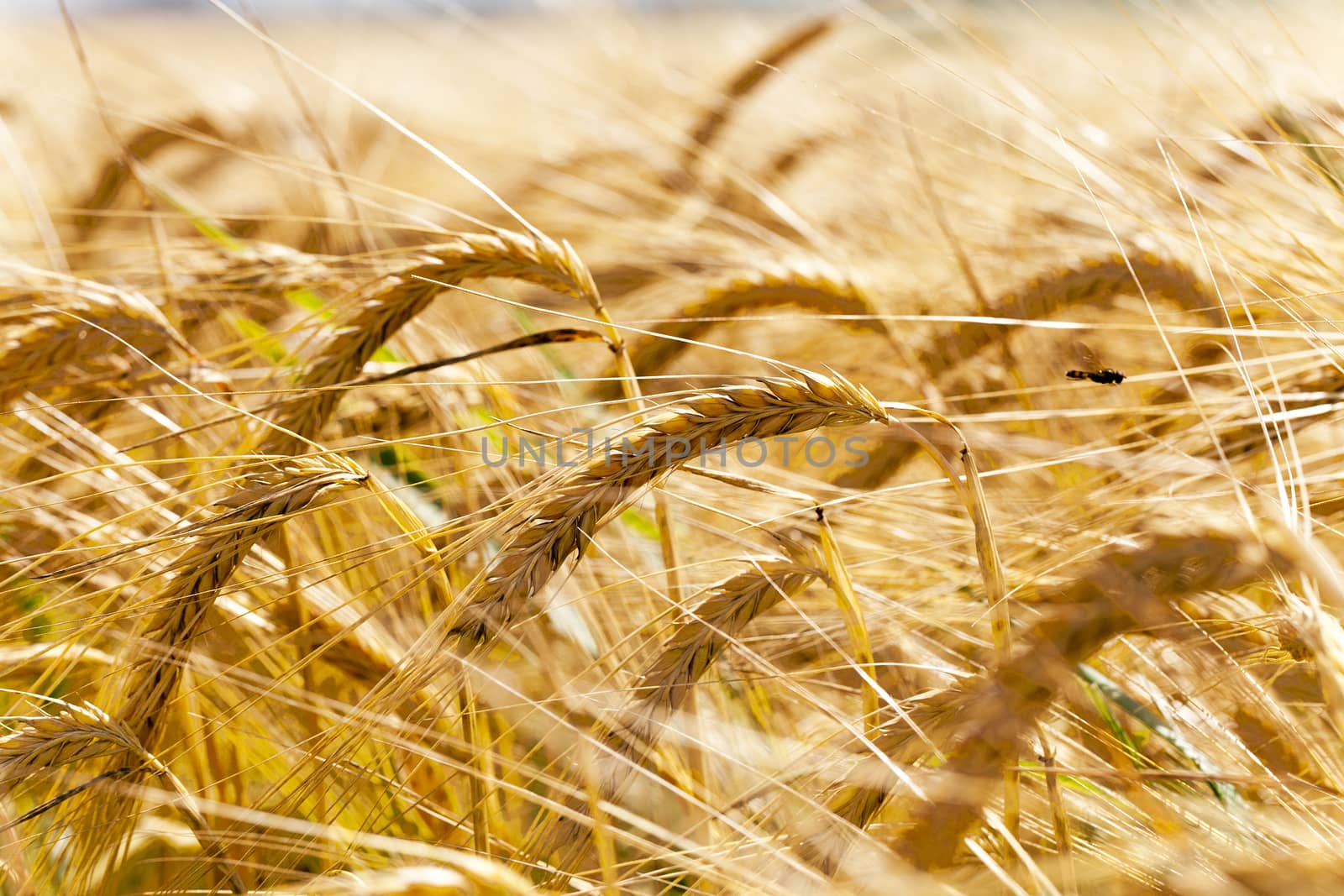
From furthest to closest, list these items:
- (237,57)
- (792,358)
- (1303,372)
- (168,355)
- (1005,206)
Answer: (237,57)
(1005,206)
(792,358)
(168,355)
(1303,372)

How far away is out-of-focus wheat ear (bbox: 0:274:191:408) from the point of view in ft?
2.70

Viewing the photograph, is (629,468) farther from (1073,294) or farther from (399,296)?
(1073,294)

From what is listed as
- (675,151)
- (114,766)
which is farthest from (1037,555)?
(675,151)

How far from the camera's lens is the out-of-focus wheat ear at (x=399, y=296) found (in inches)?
29.6

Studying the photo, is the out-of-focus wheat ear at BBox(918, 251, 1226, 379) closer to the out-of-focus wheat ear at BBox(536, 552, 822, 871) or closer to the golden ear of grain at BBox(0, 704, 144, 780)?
the out-of-focus wheat ear at BBox(536, 552, 822, 871)

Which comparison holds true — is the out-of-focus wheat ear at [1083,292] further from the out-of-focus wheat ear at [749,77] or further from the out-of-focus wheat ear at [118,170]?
A: the out-of-focus wheat ear at [118,170]

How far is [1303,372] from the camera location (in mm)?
788

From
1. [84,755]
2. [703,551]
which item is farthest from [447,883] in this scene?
[703,551]

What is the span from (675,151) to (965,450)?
Result: 159cm

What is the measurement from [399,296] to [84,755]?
1.39 feet

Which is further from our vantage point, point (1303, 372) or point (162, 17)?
point (162, 17)

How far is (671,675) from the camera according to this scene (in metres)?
0.58

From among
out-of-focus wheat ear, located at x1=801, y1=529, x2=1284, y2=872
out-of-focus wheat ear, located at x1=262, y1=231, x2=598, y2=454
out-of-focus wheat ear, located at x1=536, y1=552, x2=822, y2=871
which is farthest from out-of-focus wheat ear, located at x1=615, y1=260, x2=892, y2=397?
out-of-focus wheat ear, located at x1=801, y1=529, x2=1284, y2=872

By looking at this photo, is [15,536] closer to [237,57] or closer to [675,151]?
[675,151]
